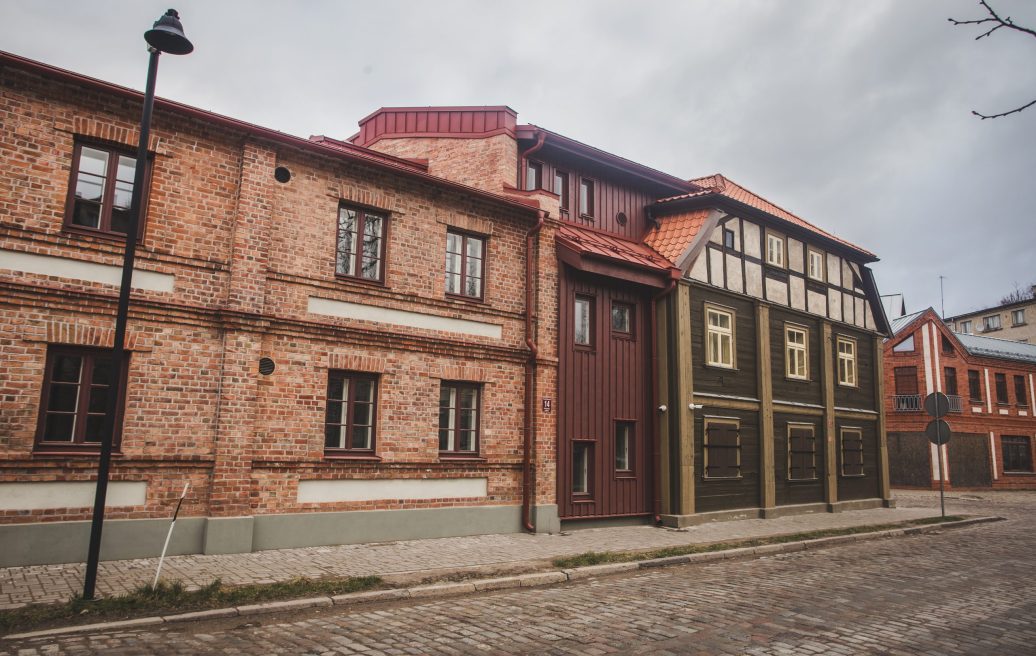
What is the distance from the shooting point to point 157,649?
19.9ft

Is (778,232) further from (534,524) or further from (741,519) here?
(534,524)

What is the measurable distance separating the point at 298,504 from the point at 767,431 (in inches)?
480

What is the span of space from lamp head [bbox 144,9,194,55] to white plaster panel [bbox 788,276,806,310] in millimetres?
16933

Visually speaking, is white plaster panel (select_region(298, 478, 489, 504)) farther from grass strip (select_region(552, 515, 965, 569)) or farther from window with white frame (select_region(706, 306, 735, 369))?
window with white frame (select_region(706, 306, 735, 369))

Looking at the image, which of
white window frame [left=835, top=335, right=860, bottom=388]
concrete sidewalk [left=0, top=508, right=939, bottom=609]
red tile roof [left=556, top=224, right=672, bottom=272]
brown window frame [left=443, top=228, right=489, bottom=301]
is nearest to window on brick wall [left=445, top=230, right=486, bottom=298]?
brown window frame [left=443, top=228, right=489, bottom=301]

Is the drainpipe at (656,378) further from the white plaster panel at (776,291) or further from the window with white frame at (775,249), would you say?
the window with white frame at (775,249)

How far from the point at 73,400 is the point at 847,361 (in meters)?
20.6

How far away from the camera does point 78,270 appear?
970 centimetres

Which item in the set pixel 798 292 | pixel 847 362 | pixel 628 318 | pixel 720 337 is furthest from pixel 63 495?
pixel 847 362

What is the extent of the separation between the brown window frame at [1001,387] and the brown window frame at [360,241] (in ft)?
115

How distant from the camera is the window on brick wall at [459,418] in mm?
13305

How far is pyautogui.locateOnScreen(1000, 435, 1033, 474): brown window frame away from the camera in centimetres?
3578

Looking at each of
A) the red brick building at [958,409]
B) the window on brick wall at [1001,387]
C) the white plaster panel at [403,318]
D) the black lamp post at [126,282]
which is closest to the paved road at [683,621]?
the black lamp post at [126,282]

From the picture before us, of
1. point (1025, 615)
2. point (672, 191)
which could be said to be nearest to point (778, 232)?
point (672, 191)
